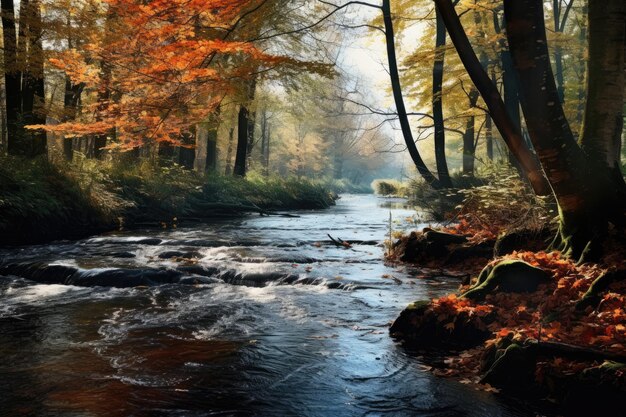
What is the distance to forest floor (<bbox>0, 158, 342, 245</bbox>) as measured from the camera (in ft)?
38.3

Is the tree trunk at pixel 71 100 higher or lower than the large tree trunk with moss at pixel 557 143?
higher

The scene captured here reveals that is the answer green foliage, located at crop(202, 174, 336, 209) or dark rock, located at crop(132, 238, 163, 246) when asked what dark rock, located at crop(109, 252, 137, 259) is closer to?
dark rock, located at crop(132, 238, 163, 246)

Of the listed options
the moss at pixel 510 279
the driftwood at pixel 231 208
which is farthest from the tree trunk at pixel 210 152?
the moss at pixel 510 279

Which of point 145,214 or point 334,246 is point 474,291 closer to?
point 334,246

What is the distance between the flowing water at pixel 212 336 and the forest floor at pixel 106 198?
1.29 m

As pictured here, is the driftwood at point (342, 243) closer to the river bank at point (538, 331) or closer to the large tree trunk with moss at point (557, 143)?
the river bank at point (538, 331)

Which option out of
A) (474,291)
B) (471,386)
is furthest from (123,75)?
(471,386)

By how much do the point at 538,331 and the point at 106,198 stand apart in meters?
12.9

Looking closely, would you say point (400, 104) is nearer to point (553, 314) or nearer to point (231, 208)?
point (231, 208)

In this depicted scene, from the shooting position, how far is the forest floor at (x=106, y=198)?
1169 cm

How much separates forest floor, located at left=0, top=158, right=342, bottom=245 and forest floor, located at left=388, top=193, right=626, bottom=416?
31.8 feet

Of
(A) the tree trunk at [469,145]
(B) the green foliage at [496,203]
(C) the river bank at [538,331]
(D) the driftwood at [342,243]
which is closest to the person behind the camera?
(C) the river bank at [538,331]

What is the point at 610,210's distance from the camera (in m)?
5.46

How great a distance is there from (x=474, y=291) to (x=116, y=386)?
150 inches
